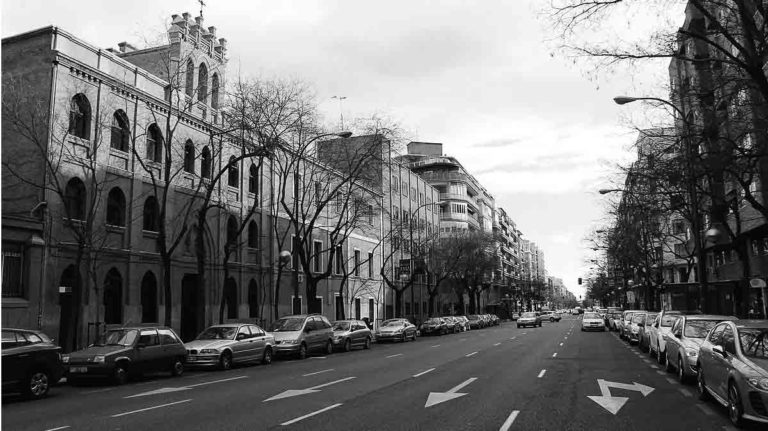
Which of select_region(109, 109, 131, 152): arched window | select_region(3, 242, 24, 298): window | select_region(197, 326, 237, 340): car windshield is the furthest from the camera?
select_region(109, 109, 131, 152): arched window

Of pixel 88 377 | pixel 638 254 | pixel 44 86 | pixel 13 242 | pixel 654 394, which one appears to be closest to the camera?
pixel 654 394

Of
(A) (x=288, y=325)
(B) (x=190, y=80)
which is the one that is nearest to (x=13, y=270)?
(A) (x=288, y=325)

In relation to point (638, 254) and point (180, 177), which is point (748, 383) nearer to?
point (180, 177)

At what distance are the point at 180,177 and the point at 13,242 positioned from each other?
944cm

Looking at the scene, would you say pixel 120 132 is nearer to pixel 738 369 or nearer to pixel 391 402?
pixel 391 402

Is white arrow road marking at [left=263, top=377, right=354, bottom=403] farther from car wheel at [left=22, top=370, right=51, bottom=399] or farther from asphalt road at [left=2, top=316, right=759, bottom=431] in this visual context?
car wheel at [left=22, top=370, right=51, bottom=399]

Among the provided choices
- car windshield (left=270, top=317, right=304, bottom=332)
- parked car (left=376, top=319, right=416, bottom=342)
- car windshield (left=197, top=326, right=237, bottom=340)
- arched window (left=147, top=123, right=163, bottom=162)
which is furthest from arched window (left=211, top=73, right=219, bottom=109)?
parked car (left=376, top=319, right=416, bottom=342)

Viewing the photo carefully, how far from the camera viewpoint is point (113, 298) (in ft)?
79.9

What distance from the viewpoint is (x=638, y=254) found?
4516 centimetres

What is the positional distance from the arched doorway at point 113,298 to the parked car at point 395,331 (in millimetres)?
17289

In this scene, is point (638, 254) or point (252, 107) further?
point (638, 254)

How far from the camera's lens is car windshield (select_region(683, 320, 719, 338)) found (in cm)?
1461

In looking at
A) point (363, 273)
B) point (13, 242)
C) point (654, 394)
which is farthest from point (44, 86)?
point (363, 273)

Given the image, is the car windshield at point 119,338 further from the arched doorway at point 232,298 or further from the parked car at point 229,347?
the arched doorway at point 232,298
